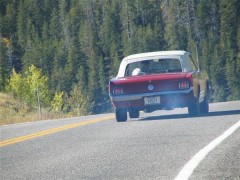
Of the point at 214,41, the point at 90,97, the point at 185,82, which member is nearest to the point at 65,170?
the point at 185,82

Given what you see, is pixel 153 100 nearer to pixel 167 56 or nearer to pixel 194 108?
pixel 194 108

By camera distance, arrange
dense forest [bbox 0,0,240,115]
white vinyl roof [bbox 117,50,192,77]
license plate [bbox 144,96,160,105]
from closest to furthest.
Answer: license plate [bbox 144,96,160,105], white vinyl roof [bbox 117,50,192,77], dense forest [bbox 0,0,240,115]

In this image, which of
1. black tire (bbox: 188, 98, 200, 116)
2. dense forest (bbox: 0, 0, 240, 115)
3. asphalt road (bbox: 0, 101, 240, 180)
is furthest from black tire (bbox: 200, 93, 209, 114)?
dense forest (bbox: 0, 0, 240, 115)

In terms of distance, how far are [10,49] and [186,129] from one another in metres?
165

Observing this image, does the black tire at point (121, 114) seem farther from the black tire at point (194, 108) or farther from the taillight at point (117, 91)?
the black tire at point (194, 108)

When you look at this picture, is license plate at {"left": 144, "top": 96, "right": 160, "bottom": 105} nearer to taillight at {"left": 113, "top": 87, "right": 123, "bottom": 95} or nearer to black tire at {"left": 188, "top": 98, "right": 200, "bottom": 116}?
taillight at {"left": 113, "top": 87, "right": 123, "bottom": 95}

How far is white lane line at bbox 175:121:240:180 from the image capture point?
761 centimetres

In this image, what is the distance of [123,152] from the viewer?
9.88 m

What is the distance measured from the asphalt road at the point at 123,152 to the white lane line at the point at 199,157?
2.5 inches

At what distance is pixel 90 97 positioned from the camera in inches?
5162

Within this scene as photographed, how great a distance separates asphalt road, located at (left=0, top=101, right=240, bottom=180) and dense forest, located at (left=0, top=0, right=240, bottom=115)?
103 metres

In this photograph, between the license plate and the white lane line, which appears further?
the license plate

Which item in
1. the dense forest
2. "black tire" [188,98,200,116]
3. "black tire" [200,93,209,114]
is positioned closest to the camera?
"black tire" [188,98,200,116]

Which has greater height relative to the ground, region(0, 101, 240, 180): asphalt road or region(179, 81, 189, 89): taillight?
region(179, 81, 189, 89): taillight
